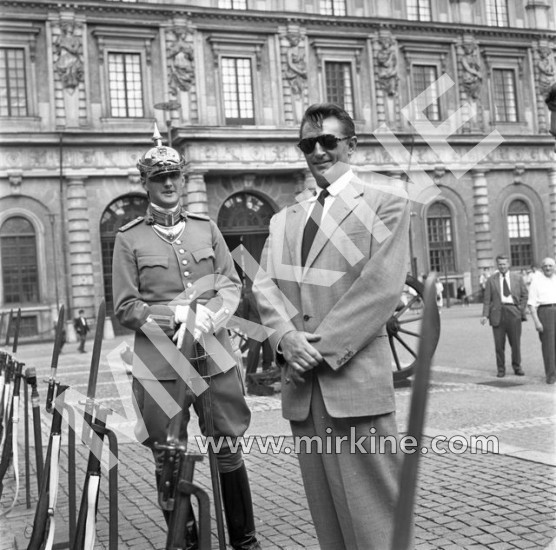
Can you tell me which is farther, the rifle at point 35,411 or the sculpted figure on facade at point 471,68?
the sculpted figure on facade at point 471,68

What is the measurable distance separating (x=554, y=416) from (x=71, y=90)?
905 inches

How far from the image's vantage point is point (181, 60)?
27.7 metres

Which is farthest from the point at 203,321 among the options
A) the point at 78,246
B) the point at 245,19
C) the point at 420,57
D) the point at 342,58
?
the point at 420,57

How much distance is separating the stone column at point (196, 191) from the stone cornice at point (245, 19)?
599cm

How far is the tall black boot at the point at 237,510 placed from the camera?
3.92 m

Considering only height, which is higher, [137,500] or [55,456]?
[55,456]

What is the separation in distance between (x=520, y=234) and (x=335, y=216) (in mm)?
33176

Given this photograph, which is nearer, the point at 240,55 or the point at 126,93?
the point at 126,93

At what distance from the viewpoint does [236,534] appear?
3.92 metres

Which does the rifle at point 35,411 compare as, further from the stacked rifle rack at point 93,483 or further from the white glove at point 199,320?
the white glove at point 199,320

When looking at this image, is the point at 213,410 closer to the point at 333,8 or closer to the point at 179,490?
the point at 179,490

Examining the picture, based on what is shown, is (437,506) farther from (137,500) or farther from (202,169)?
(202,169)

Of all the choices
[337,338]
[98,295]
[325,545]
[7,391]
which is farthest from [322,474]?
[98,295]

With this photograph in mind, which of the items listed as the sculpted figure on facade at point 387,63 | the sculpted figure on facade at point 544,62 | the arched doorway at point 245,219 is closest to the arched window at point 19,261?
the arched doorway at point 245,219
